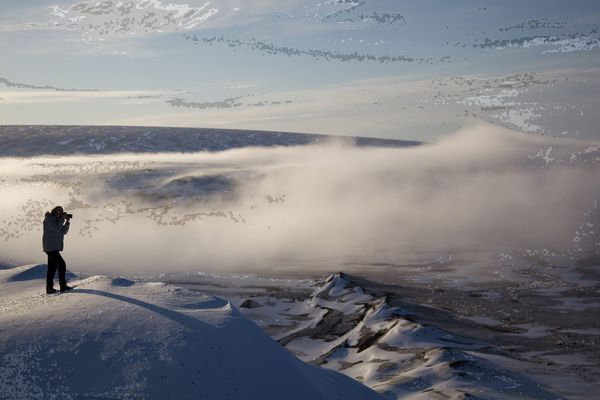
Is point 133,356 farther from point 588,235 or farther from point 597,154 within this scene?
point 597,154

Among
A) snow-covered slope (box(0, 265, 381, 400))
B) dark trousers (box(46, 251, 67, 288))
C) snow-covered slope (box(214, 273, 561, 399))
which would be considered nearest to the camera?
snow-covered slope (box(0, 265, 381, 400))

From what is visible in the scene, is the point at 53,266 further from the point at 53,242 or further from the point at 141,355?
the point at 141,355

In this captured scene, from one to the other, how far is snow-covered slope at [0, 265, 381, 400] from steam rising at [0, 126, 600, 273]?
33.5m

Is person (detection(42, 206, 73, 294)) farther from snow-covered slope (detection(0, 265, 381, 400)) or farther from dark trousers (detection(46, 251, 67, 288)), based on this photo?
snow-covered slope (detection(0, 265, 381, 400))

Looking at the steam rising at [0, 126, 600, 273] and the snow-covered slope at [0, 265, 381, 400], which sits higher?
the snow-covered slope at [0, 265, 381, 400]

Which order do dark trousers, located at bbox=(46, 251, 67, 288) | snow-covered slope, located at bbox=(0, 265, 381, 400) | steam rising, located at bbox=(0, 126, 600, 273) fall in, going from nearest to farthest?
1. snow-covered slope, located at bbox=(0, 265, 381, 400)
2. dark trousers, located at bbox=(46, 251, 67, 288)
3. steam rising, located at bbox=(0, 126, 600, 273)

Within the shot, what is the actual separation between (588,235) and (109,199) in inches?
2793

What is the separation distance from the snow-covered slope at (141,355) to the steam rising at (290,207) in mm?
33500

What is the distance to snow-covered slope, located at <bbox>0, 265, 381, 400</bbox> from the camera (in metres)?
9.62

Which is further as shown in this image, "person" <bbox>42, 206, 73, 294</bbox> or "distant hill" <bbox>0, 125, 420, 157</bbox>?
"distant hill" <bbox>0, 125, 420, 157</bbox>

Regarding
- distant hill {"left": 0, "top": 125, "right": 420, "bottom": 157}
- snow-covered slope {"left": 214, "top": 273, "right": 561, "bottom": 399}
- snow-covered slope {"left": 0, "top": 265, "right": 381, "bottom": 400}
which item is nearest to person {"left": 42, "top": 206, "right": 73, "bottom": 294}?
snow-covered slope {"left": 0, "top": 265, "right": 381, "bottom": 400}

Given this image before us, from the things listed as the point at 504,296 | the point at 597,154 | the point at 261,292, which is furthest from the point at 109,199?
the point at 597,154

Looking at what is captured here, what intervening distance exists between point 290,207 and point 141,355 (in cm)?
8169

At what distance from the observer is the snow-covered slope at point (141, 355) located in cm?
962
